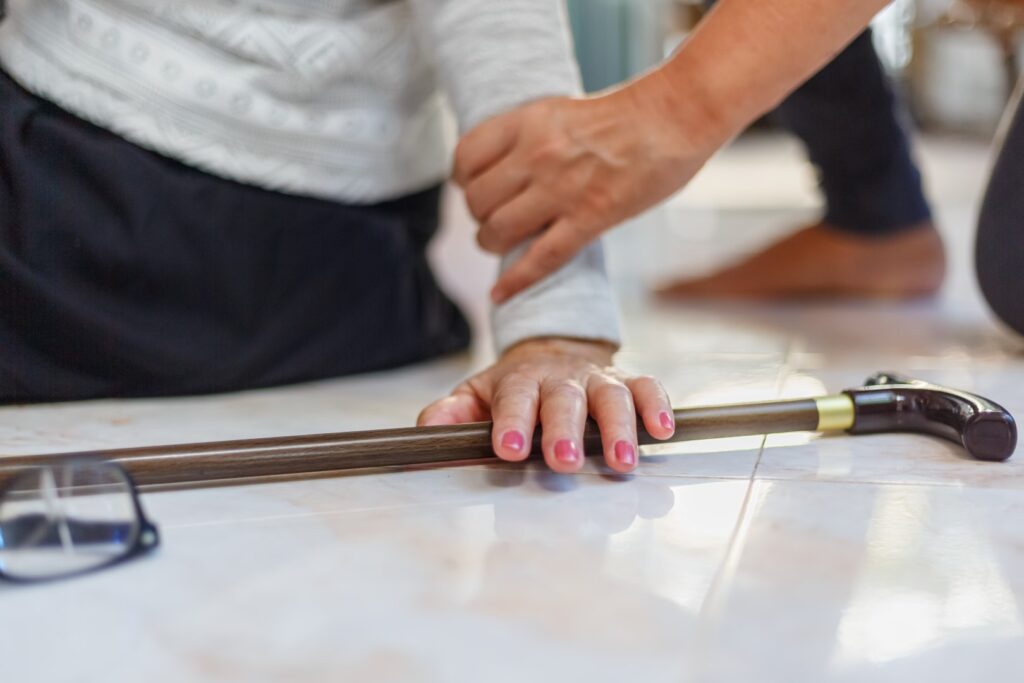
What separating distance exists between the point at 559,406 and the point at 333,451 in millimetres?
140

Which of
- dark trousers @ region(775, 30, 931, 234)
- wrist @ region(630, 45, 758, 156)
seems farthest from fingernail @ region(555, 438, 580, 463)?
dark trousers @ region(775, 30, 931, 234)

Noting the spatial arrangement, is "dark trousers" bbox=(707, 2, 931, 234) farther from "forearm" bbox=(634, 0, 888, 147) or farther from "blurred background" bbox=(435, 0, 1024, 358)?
"forearm" bbox=(634, 0, 888, 147)

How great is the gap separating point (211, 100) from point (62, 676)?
0.53 meters

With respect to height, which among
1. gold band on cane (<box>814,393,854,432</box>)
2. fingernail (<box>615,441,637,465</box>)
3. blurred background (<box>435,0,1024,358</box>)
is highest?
fingernail (<box>615,441,637,465</box>)

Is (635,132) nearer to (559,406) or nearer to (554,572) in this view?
(559,406)

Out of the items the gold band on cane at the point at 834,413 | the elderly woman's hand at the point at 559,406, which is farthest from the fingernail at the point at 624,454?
the gold band on cane at the point at 834,413

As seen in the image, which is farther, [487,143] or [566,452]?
[487,143]

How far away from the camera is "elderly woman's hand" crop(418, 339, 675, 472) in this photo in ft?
2.13

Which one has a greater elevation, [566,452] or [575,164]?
[575,164]

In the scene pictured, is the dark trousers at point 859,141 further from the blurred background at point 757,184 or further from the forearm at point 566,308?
the forearm at point 566,308

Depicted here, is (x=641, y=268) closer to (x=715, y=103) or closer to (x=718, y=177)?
(x=715, y=103)

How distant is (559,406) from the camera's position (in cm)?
67

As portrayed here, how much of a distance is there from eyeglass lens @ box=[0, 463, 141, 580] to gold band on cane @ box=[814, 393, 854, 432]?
435mm

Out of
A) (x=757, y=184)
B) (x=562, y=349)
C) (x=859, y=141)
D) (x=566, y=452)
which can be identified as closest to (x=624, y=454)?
(x=566, y=452)
